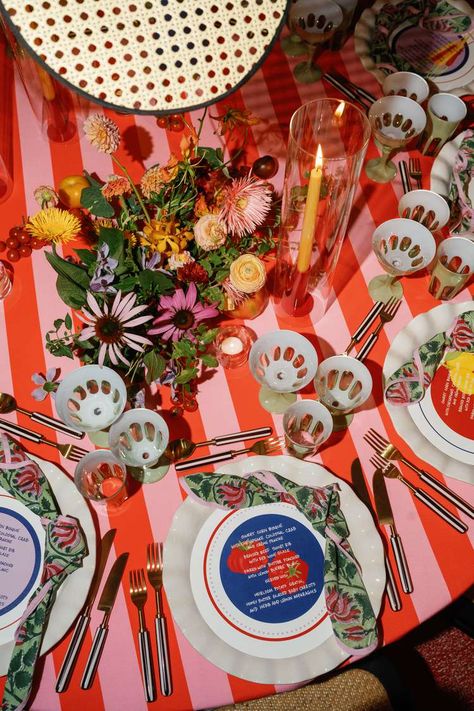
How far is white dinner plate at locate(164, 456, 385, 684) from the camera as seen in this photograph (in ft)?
3.15

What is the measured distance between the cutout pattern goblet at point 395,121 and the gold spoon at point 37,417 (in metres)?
0.90

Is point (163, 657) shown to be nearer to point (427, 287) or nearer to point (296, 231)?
point (296, 231)

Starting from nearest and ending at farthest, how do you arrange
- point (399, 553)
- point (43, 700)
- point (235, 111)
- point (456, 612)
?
1. point (43, 700)
2. point (399, 553)
3. point (235, 111)
4. point (456, 612)

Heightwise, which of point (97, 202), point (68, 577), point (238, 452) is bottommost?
point (68, 577)

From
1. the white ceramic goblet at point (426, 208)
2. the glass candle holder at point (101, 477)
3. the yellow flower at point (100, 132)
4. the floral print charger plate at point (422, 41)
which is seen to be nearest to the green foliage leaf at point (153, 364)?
the glass candle holder at point (101, 477)

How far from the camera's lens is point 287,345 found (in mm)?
1111

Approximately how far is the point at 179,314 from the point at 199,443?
10.8 inches

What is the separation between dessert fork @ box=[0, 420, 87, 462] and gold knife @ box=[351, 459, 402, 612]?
0.51 m

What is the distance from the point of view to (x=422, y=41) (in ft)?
5.08

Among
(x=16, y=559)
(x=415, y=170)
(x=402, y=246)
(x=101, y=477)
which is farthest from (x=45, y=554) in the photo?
(x=415, y=170)

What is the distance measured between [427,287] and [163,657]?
892 mm

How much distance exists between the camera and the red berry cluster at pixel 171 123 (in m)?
1.41

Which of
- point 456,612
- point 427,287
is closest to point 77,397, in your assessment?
point 427,287

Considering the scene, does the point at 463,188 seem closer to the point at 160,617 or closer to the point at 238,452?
the point at 238,452
